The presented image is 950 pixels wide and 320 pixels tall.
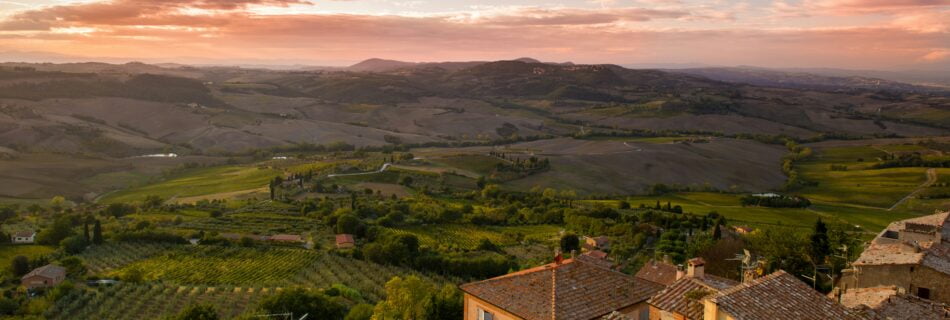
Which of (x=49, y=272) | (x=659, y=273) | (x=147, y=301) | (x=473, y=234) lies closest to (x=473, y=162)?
(x=473, y=234)

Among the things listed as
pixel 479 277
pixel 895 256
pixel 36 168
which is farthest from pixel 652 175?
pixel 36 168

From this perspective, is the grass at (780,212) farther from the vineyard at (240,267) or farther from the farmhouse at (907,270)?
the vineyard at (240,267)

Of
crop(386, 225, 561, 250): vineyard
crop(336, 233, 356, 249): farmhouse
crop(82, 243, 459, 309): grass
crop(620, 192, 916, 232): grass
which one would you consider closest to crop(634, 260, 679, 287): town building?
crop(82, 243, 459, 309): grass

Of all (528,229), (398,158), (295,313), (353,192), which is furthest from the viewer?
(398,158)

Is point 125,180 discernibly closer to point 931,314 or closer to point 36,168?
point 36,168

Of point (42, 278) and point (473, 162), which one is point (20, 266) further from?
point (473, 162)

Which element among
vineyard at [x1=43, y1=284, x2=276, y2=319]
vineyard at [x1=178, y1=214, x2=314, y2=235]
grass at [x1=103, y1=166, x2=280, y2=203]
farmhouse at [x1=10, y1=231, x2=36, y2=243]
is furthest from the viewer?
grass at [x1=103, y1=166, x2=280, y2=203]

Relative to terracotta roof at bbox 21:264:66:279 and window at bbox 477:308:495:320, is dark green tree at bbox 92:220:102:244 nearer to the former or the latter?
terracotta roof at bbox 21:264:66:279
